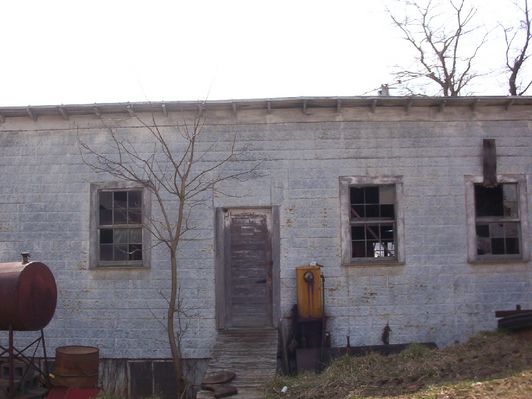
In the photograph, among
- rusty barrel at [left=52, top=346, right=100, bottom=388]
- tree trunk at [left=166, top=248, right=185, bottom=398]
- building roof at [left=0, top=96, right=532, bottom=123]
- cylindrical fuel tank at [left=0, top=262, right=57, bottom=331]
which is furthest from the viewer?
building roof at [left=0, top=96, right=532, bottom=123]

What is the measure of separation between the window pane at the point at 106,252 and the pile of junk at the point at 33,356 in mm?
1435

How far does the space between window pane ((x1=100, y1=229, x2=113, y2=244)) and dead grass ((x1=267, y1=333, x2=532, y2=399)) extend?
3.96 metres

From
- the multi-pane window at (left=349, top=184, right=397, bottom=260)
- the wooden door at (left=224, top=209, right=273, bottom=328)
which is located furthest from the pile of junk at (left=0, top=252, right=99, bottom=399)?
the multi-pane window at (left=349, top=184, right=397, bottom=260)

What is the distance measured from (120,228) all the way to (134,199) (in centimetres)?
55

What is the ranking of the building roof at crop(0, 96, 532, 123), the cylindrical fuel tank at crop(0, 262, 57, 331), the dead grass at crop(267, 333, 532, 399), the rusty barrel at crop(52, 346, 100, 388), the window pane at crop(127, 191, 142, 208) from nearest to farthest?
the dead grass at crop(267, 333, 532, 399)
the cylindrical fuel tank at crop(0, 262, 57, 331)
the rusty barrel at crop(52, 346, 100, 388)
the building roof at crop(0, 96, 532, 123)
the window pane at crop(127, 191, 142, 208)

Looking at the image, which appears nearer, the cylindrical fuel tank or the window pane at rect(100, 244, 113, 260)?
the cylindrical fuel tank

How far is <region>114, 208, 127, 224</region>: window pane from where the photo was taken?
36.5 feet

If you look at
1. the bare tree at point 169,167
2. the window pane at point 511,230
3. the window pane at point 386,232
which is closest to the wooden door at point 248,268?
the bare tree at point 169,167

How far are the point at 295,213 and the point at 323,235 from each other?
1.96 ft

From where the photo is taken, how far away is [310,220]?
10.9m

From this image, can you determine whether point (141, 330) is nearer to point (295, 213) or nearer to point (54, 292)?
point (54, 292)

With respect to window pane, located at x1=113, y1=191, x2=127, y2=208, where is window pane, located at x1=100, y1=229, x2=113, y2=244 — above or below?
below

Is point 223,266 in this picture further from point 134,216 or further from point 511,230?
point 511,230

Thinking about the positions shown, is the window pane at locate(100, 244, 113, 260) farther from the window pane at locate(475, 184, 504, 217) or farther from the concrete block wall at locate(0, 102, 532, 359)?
the window pane at locate(475, 184, 504, 217)
